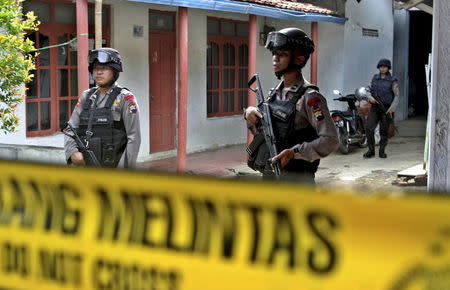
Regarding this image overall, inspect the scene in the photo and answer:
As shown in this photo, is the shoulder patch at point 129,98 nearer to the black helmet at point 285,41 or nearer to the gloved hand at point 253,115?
the gloved hand at point 253,115

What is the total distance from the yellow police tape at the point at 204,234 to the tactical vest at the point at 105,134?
260cm

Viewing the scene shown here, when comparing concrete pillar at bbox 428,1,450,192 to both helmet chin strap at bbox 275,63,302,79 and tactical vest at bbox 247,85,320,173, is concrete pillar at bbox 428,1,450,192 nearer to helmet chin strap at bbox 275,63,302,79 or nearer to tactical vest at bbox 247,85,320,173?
tactical vest at bbox 247,85,320,173

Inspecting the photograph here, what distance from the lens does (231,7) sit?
9930 millimetres

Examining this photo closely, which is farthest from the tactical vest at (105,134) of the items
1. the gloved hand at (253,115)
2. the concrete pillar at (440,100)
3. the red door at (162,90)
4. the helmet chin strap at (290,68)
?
the red door at (162,90)

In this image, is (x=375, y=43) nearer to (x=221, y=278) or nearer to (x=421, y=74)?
(x=421, y=74)

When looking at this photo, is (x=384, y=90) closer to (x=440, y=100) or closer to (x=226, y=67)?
(x=226, y=67)

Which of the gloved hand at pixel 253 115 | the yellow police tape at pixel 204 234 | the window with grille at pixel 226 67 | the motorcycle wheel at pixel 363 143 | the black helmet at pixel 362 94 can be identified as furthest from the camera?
the motorcycle wheel at pixel 363 143

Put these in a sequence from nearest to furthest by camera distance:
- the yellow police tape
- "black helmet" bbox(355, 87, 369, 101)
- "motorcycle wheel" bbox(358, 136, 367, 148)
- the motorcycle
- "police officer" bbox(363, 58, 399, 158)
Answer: the yellow police tape < "police officer" bbox(363, 58, 399, 158) < "black helmet" bbox(355, 87, 369, 101) < the motorcycle < "motorcycle wheel" bbox(358, 136, 367, 148)

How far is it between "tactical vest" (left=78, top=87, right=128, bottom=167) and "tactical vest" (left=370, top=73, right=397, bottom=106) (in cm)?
737

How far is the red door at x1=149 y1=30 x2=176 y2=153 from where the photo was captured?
418 inches

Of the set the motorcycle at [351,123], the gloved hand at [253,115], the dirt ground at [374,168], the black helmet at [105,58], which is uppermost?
the black helmet at [105,58]

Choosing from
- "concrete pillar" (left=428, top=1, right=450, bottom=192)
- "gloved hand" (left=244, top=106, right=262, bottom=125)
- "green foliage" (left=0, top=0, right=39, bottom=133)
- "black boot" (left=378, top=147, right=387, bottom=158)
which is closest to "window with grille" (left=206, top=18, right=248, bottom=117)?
"black boot" (left=378, top=147, right=387, bottom=158)

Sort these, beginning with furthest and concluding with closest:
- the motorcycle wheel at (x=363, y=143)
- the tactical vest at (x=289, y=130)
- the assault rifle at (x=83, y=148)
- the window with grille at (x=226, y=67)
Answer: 1. the motorcycle wheel at (x=363, y=143)
2. the window with grille at (x=226, y=67)
3. the assault rifle at (x=83, y=148)
4. the tactical vest at (x=289, y=130)

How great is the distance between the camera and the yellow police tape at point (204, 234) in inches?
51.1
